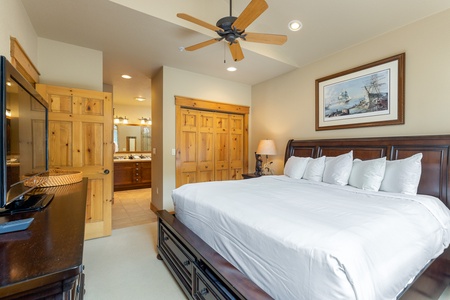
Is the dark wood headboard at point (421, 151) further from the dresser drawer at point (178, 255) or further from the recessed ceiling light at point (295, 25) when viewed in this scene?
the dresser drawer at point (178, 255)

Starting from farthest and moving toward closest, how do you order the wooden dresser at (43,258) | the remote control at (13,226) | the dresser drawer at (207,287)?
the dresser drawer at (207,287), the remote control at (13,226), the wooden dresser at (43,258)

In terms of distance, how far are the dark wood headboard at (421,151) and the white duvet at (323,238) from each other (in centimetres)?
27

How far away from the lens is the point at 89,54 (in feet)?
10.4

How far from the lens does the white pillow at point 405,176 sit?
2.13 m

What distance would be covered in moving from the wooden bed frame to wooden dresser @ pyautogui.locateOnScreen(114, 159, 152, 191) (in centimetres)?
Answer: 432

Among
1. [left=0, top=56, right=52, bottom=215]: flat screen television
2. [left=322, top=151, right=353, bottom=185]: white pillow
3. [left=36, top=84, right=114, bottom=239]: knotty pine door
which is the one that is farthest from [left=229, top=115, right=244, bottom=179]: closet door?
[left=0, top=56, right=52, bottom=215]: flat screen television

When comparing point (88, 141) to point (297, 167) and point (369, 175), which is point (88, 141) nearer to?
point (297, 167)

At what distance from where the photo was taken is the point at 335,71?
3311 mm

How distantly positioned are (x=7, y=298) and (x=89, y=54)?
11.5 feet

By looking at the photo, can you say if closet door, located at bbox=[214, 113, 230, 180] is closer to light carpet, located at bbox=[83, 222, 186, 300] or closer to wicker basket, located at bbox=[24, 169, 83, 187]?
light carpet, located at bbox=[83, 222, 186, 300]

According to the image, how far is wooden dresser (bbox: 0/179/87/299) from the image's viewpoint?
2.02 ft

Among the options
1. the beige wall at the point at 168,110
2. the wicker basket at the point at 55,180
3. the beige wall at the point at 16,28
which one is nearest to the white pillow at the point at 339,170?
the beige wall at the point at 168,110

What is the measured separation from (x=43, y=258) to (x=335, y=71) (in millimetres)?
3895

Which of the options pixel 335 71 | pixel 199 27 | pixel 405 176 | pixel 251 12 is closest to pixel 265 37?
pixel 251 12
